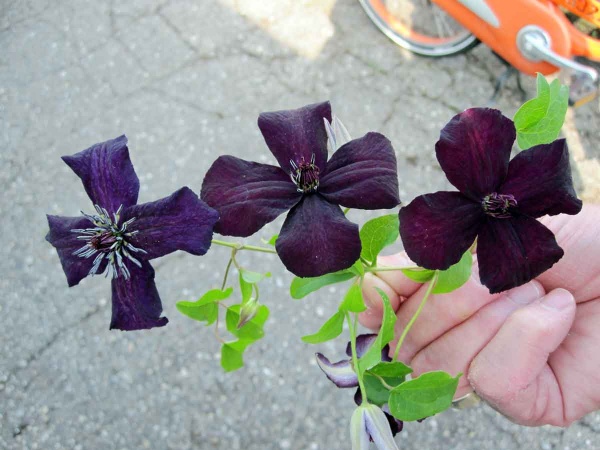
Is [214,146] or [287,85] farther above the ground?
[287,85]

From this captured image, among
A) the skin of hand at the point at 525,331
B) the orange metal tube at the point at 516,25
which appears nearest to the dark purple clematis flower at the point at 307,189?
the skin of hand at the point at 525,331

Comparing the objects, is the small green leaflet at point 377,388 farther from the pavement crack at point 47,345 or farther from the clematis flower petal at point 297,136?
the pavement crack at point 47,345

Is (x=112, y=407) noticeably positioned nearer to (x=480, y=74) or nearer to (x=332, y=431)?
(x=332, y=431)

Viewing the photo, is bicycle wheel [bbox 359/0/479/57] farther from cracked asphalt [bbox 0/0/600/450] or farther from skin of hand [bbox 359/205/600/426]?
skin of hand [bbox 359/205/600/426]

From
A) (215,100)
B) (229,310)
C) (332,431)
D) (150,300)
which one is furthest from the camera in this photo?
(215,100)

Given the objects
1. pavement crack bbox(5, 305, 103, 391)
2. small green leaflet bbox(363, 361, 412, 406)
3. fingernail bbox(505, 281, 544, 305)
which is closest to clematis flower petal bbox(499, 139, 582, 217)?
small green leaflet bbox(363, 361, 412, 406)

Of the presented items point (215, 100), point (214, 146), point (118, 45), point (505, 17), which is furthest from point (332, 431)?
point (118, 45)

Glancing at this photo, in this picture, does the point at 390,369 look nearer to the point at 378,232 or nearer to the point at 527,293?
the point at 378,232
